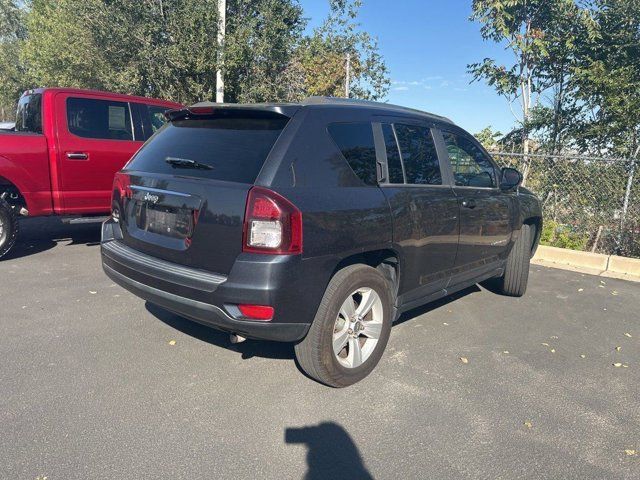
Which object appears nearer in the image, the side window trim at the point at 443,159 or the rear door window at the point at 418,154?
the rear door window at the point at 418,154

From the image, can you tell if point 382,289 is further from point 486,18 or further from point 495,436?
point 486,18

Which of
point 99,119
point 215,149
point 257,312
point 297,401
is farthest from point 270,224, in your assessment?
point 99,119

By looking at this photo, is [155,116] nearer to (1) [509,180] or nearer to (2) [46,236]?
(2) [46,236]

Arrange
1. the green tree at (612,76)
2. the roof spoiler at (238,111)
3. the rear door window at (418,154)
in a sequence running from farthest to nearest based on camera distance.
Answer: the green tree at (612,76)
the rear door window at (418,154)
the roof spoiler at (238,111)

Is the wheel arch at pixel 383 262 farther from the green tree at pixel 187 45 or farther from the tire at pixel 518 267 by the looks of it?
the green tree at pixel 187 45

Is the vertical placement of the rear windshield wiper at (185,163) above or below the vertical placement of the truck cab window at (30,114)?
below

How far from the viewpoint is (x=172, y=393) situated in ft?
9.80

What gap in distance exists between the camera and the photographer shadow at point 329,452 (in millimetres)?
2361

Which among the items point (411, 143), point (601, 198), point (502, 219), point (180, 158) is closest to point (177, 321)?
point (180, 158)

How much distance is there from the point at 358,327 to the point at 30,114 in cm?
556

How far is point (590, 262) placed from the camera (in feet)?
22.7

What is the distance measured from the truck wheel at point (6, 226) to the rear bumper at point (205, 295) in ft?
11.5

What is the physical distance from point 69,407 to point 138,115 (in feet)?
16.3

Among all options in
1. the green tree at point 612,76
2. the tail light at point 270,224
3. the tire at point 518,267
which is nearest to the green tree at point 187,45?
the green tree at point 612,76
